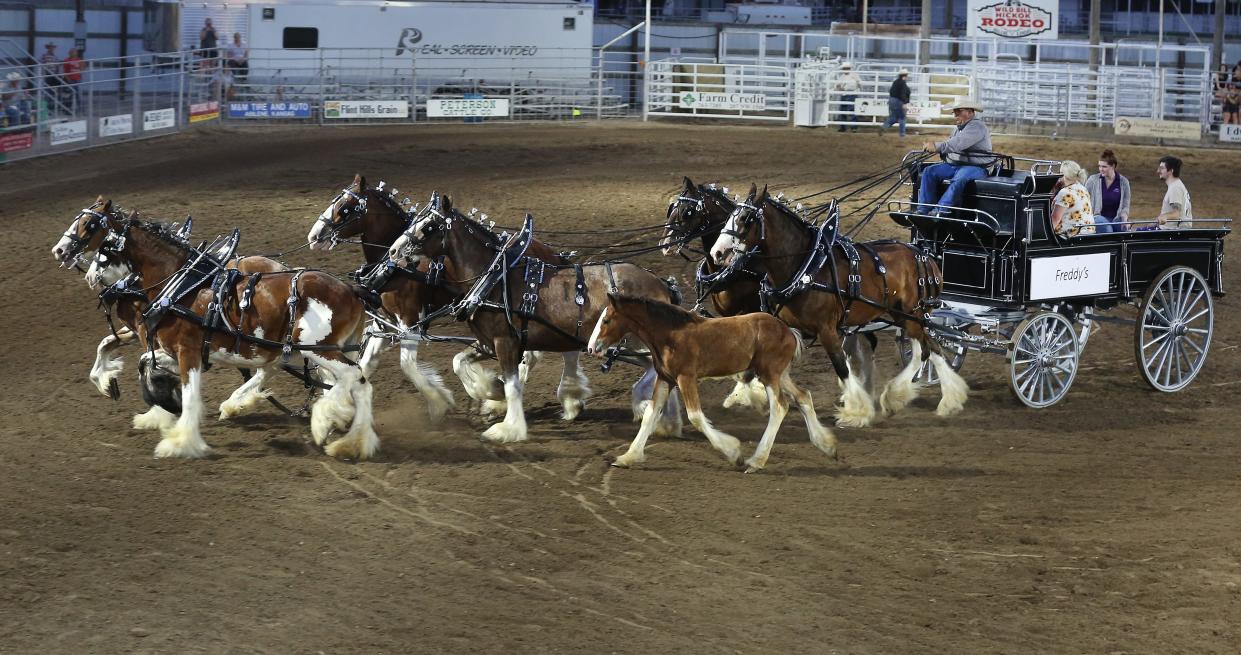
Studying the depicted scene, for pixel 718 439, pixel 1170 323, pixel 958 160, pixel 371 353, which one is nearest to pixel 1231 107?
pixel 1170 323

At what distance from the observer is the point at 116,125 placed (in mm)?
24516

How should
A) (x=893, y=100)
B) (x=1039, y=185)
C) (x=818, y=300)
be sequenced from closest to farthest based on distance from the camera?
(x=818, y=300) < (x=1039, y=185) < (x=893, y=100)

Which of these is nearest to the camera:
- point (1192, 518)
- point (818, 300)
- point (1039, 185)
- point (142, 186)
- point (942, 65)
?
point (1192, 518)

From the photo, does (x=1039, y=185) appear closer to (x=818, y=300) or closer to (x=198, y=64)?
(x=818, y=300)

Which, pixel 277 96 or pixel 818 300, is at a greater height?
pixel 277 96

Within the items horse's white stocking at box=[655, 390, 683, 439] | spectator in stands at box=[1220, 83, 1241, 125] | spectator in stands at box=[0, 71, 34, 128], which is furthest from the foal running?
spectator in stands at box=[1220, 83, 1241, 125]

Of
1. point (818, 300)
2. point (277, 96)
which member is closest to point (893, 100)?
point (277, 96)

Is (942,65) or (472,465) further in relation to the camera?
(942,65)

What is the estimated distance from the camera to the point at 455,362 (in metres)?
11.6

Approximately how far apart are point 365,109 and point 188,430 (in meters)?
19.3

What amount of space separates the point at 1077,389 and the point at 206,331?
7766 mm

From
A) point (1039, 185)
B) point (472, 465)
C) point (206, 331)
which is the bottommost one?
point (472, 465)

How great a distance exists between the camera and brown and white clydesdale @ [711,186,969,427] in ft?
36.3

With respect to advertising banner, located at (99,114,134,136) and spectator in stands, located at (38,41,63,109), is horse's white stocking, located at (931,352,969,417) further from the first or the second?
advertising banner, located at (99,114,134,136)
